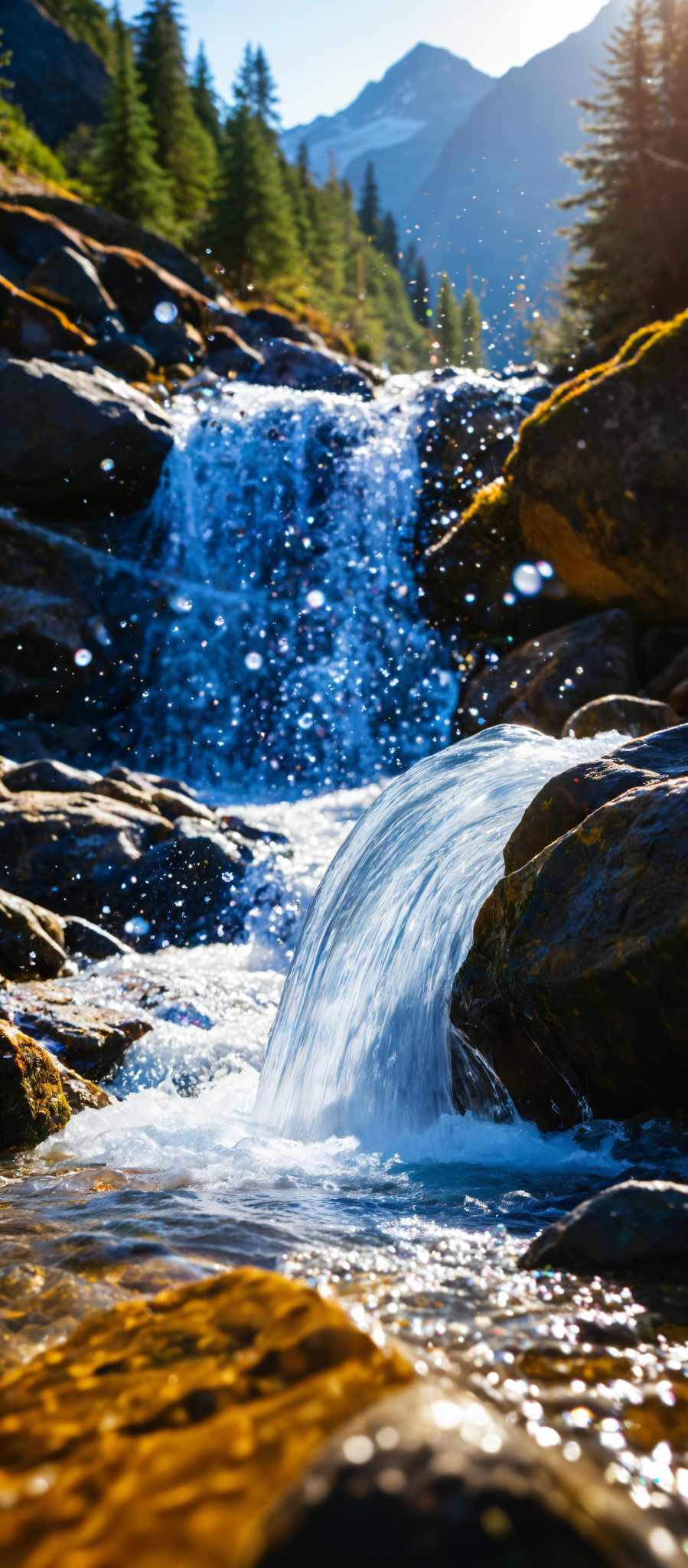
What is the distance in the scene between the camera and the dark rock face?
5422 centimetres

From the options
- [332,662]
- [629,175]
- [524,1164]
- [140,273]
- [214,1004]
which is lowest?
[214,1004]

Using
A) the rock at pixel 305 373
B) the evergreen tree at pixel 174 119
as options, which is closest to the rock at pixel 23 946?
the rock at pixel 305 373

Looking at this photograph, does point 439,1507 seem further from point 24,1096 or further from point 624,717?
point 624,717

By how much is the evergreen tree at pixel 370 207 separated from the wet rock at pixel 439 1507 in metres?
97.1

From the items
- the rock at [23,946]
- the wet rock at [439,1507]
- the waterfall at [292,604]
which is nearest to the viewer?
the wet rock at [439,1507]

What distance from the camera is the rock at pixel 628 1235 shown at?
2.35 metres

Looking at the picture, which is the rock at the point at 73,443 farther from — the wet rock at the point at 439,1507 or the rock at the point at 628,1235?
the wet rock at the point at 439,1507

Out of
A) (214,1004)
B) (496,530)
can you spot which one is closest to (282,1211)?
(214,1004)

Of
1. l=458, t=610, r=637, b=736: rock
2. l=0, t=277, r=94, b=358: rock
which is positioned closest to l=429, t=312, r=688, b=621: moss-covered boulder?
l=458, t=610, r=637, b=736: rock

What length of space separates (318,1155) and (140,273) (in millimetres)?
27131

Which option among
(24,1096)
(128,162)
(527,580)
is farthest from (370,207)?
(24,1096)

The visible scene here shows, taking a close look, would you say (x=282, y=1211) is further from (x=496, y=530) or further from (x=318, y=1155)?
(x=496, y=530)

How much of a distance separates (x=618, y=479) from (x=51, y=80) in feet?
198

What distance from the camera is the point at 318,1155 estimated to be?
4.31 m
